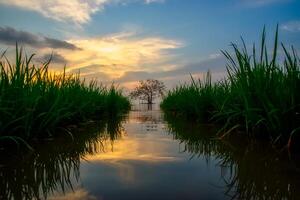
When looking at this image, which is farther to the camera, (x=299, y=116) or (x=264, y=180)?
(x=299, y=116)

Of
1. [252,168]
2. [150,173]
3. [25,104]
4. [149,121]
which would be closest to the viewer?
[150,173]

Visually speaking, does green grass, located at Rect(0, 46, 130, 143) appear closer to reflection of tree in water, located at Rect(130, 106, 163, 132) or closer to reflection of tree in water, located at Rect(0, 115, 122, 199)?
reflection of tree in water, located at Rect(0, 115, 122, 199)

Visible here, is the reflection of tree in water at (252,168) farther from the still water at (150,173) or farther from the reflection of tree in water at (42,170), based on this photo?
the reflection of tree in water at (42,170)

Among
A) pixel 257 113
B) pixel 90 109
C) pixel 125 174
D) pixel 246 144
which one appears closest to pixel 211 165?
pixel 125 174

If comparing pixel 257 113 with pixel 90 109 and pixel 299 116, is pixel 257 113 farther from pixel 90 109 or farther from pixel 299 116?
pixel 90 109

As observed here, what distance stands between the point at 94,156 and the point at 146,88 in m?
29.9

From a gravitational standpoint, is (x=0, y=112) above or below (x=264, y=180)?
above

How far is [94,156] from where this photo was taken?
2117 mm

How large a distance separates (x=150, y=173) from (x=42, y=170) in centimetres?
54

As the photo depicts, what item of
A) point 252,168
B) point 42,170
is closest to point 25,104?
point 42,170

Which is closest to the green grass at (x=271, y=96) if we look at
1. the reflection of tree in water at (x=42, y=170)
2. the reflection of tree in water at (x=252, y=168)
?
the reflection of tree in water at (x=252, y=168)

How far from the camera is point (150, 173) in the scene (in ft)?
5.30

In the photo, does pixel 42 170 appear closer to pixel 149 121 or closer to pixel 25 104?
pixel 25 104

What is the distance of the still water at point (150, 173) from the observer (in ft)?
4.27
